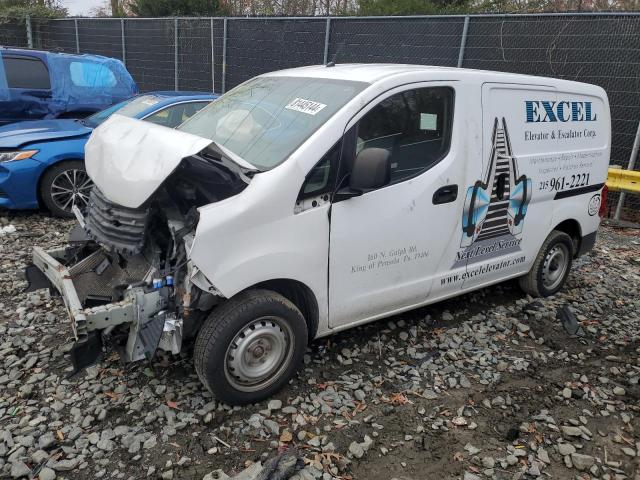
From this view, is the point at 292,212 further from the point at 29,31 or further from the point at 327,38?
the point at 29,31

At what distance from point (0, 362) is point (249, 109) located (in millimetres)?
2471

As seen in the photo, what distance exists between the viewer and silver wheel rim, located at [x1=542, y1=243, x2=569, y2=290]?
4.94 metres

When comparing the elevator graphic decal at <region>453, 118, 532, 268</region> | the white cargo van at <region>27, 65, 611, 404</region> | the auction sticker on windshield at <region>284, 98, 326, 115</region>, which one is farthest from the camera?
the elevator graphic decal at <region>453, 118, 532, 268</region>

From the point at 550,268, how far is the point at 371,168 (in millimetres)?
2889

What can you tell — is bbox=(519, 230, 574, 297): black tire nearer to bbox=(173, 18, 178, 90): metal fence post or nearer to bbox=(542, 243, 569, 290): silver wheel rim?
bbox=(542, 243, 569, 290): silver wheel rim

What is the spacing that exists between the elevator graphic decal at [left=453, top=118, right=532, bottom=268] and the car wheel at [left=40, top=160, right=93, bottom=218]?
4518 mm

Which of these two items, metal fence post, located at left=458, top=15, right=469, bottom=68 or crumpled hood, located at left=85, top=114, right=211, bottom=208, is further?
metal fence post, located at left=458, top=15, right=469, bottom=68

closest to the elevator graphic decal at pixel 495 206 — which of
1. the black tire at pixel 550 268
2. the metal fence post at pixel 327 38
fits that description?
the black tire at pixel 550 268

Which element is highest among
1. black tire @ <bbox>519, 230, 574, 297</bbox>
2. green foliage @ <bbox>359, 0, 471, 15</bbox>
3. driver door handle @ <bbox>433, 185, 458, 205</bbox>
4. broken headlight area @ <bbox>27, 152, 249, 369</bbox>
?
green foliage @ <bbox>359, 0, 471, 15</bbox>

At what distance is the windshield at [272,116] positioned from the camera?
3217 mm

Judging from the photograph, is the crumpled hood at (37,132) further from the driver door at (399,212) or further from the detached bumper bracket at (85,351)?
the driver door at (399,212)

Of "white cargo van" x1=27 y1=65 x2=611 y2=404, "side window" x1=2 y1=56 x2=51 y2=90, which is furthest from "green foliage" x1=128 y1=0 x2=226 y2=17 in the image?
"white cargo van" x1=27 y1=65 x2=611 y2=404

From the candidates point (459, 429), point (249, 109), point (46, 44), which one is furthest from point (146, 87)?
point (459, 429)

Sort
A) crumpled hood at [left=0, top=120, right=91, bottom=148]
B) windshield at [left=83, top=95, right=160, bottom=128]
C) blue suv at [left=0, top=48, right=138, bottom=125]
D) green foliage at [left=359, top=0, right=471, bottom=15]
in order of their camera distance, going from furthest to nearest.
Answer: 1. green foliage at [left=359, top=0, right=471, bottom=15]
2. blue suv at [left=0, top=48, right=138, bottom=125]
3. windshield at [left=83, top=95, right=160, bottom=128]
4. crumpled hood at [left=0, top=120, right=91, bottom=148]
